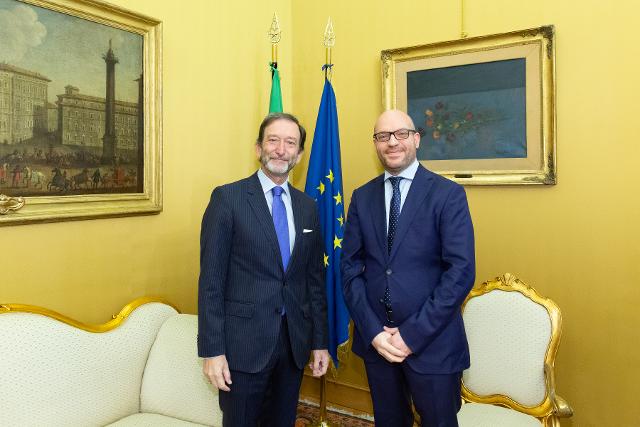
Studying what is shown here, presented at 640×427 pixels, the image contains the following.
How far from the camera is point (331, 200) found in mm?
2965

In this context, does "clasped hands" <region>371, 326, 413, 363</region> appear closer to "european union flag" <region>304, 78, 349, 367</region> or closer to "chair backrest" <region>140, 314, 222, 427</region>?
"chair backrest" <region>140, 314, 222, 427</region>

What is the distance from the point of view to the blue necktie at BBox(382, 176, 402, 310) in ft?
6.04

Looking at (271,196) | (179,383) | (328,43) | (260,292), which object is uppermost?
(328,43)

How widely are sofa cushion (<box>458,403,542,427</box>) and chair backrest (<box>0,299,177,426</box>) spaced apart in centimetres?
152

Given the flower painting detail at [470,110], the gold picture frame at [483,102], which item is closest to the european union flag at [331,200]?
the gold picture frame at [483,102]

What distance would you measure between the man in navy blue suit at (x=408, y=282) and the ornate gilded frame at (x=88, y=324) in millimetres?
1077

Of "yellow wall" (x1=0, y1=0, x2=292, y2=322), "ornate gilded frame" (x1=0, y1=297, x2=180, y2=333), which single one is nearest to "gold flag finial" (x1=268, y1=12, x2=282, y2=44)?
"yellow wall" (x1=0, y1=0, x2=292, y2=322)

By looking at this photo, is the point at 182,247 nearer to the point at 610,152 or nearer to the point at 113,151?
the point at 113,151

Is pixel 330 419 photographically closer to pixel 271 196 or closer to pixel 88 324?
pixel 88 324

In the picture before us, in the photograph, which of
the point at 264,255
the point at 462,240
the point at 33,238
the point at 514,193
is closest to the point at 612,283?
the point at 514,193

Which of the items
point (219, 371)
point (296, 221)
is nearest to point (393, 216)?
point (296, 221)

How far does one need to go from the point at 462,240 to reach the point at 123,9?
194cm

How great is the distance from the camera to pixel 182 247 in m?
2.74

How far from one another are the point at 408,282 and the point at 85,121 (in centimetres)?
164
